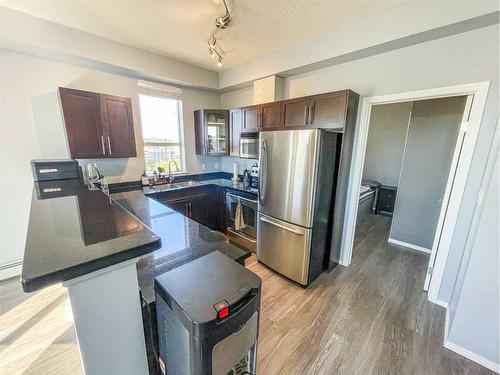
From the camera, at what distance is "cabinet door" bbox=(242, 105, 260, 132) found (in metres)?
3.06

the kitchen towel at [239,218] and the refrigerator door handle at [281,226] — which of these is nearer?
the refrigerator door handle at [281,226]

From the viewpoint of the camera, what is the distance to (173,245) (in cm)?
137

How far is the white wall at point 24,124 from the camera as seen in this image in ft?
7.50

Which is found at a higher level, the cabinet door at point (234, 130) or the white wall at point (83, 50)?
the white wall at point (83, 50)

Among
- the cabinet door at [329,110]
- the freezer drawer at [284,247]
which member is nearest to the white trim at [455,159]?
the cabinet door at [329,110]

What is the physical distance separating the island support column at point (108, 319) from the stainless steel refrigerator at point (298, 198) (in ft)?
5.85

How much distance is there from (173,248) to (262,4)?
7.24 feet

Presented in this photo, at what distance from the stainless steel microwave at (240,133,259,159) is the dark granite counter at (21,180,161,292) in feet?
7.34

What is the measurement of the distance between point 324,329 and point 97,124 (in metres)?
3.37

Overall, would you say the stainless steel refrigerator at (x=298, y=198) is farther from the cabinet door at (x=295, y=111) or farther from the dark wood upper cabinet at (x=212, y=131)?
the dark wood upper cabinet at (x=212, y=131)

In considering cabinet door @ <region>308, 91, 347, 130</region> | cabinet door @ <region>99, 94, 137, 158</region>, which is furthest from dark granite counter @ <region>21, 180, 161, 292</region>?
cabinet door @ <region>308, 91, 347, 130</region>

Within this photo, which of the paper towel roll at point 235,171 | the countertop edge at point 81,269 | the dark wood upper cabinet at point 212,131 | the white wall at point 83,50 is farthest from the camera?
the paper towel roll at point 235,171

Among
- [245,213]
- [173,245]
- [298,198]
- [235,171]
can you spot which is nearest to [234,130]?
[235,171]

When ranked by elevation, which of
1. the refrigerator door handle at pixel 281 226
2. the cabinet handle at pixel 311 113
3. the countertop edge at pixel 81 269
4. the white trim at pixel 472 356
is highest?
the cabinet handle at pixel 311 113
